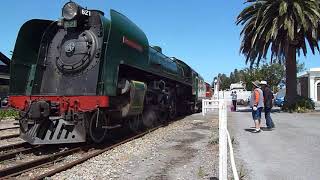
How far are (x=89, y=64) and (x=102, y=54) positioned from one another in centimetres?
48

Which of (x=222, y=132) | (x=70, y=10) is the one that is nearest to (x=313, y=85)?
(x=70, y=10)

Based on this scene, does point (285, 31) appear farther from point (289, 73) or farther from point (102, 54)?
point (102, 54)

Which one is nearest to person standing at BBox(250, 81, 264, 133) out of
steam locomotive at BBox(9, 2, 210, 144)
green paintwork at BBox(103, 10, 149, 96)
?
steam locomotive at BBox(9, 2, 210, 144)

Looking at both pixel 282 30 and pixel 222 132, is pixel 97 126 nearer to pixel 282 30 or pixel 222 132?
pixel 222 132

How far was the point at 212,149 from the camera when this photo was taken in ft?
38.3

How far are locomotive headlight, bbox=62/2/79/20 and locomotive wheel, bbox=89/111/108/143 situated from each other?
2.85m

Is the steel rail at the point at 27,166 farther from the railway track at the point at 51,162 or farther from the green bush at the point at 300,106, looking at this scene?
the green bush at the point at 300,106

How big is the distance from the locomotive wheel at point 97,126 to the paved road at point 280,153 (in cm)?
360

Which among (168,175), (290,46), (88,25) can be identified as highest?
(290,46)

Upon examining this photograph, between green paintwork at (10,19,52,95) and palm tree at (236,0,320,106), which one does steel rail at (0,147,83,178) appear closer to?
green paintwork at (10,19,52,95)

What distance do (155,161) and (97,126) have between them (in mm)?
2412

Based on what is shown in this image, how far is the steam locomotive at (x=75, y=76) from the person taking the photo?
11.4 meters

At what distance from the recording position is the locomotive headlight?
483 inches

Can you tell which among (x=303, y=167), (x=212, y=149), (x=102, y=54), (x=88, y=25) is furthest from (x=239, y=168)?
(x=88, y=25)
